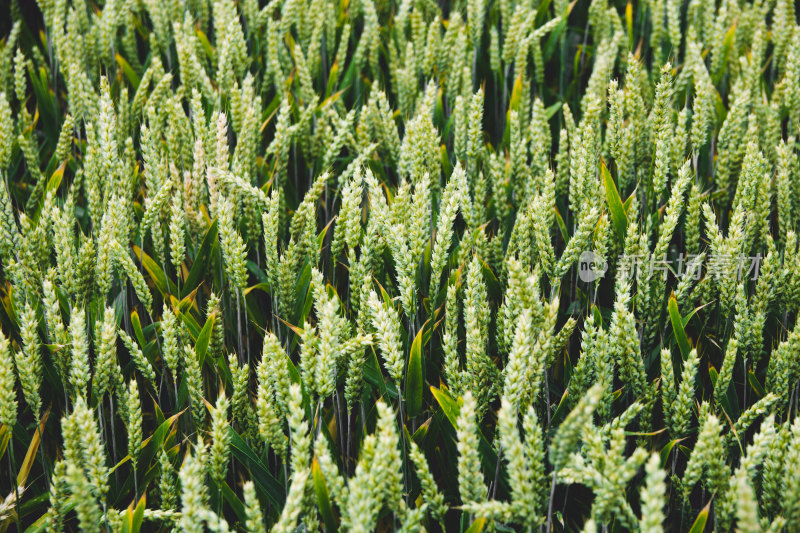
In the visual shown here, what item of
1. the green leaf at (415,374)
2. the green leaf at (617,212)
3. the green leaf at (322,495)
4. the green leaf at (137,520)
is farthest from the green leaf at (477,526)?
the green leaf at (617,212)

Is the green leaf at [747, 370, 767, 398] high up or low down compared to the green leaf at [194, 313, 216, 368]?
down

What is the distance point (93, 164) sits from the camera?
178cm

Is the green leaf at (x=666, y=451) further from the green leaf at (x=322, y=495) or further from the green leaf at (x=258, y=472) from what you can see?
the green leaf at (x=258, y=472)

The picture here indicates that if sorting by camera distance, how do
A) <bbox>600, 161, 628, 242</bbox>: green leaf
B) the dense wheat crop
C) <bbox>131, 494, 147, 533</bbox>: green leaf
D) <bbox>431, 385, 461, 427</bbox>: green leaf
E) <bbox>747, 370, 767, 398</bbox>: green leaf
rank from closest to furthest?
the dense wheat crop → <bbox>131, 494, 147, 533</bbox>: green leaf → <bbox>431, 385, 461, 427</bbox>: green leaf → <bbox>747, 370, 767, 398</bbox>: green leaf → <bbox>600, 161, 628, 242</bbox>: green leaf

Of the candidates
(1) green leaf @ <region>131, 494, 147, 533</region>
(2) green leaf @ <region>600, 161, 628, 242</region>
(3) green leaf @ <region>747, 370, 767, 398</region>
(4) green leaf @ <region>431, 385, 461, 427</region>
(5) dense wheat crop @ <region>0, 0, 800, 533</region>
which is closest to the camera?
(5) dense wheat crop @ <region>0, 0, 800, 533</region>

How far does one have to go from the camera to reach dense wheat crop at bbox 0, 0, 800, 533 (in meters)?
1.19

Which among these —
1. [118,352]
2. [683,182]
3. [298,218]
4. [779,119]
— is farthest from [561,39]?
[118,352]

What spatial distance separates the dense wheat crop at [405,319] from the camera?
1193mm

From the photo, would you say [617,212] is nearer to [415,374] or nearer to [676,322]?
[676,322]

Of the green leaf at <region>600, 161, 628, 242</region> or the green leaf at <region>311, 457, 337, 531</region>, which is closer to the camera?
the green leaf at <region>311, 457, 337, 531</region>

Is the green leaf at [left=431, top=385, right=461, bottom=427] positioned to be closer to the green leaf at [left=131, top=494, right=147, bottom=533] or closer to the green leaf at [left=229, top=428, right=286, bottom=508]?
the green leaf at [left=229, top=428, right=286, bottom=508]

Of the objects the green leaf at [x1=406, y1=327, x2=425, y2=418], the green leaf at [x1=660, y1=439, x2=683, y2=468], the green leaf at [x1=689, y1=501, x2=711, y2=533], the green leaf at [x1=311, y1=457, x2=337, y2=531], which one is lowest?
the green leaf at [x1=689, y1=501, x2=711, y2=533]

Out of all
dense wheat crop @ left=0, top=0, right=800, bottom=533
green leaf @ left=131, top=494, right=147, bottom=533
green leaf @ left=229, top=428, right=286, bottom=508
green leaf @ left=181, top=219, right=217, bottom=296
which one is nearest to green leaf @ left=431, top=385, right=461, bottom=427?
dense wheat crop @ left=0, top=0, right=800, bottom=533

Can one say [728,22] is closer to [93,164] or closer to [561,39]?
[561,39]
